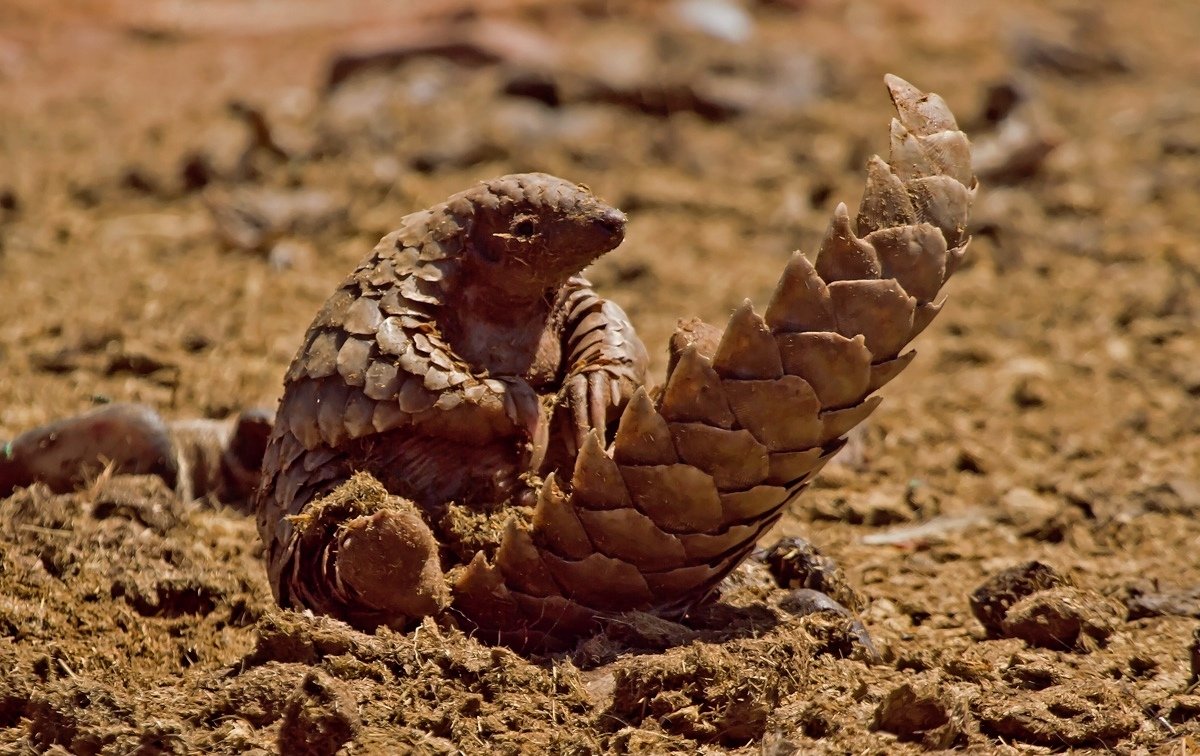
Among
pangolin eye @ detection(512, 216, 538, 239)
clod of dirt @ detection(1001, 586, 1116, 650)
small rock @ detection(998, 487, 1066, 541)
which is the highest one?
pangolin eye @ detection(512, 216, 538, 239)

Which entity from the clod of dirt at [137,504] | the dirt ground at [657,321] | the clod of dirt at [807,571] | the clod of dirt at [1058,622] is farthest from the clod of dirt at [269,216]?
the clod of dirt at [1058,622]

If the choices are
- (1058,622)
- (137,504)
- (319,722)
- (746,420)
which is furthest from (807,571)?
(137,504)

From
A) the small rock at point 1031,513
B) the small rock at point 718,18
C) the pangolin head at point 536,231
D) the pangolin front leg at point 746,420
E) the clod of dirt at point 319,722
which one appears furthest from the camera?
the small rock at point 718,18

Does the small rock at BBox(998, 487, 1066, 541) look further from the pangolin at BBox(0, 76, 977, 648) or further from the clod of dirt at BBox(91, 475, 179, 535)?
the clod of dirt at BBox(91, 475, 179, 535)

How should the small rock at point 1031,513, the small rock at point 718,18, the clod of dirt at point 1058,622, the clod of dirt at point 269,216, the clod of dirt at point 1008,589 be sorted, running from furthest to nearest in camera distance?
the small rock at point 718,18
the clod of dirt at point 269,216
the small rock at point 1031,513
the clod of dirt at point 1008,589
the clod of dirt at point 1058,622

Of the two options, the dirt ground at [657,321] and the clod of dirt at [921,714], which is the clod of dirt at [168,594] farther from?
the clod of dirt at [921,714]

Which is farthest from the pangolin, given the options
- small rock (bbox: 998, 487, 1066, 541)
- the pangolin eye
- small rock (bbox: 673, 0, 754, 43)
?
small rock (bbox: 673, 0, 754, 43)

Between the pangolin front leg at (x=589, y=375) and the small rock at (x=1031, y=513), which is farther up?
the pangolin front leg at (x=589, y=375)
